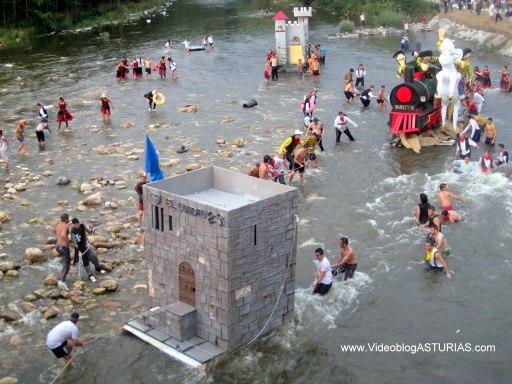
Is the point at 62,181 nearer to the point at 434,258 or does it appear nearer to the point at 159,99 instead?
the point at 159,99

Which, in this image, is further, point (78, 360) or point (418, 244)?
point (418, 244)

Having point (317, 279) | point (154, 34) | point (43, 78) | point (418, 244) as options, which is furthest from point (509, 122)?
point (154, 34)

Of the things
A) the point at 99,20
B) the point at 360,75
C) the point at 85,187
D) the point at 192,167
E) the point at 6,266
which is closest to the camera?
the point at 6,266

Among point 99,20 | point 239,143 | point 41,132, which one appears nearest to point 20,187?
point 41,132

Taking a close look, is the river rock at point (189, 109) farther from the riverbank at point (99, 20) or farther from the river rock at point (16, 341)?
the riverbank at point (99, 20)

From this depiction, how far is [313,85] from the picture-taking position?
112 feet

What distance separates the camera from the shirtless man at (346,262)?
47.4 ft

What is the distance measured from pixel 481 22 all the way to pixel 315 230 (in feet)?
113

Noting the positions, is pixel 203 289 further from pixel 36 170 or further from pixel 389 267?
pixel 36 170

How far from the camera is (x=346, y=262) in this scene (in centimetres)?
1460

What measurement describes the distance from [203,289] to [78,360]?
100 inches

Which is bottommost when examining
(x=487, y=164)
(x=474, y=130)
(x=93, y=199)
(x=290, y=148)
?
(x=93, y=199)

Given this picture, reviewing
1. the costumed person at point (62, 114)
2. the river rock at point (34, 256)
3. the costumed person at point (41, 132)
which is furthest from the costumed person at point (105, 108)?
the river rock at point (34, 256)

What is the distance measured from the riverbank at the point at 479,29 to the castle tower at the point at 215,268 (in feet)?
104
